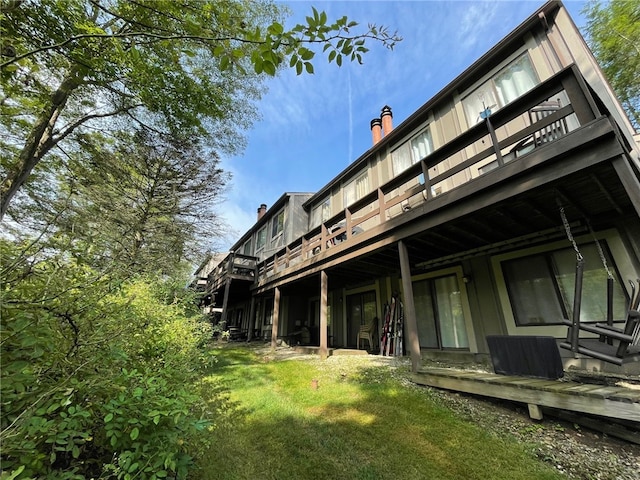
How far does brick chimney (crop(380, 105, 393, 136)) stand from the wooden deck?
9.74 metres

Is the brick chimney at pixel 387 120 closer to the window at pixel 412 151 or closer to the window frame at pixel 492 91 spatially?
the window at pixel 412 151

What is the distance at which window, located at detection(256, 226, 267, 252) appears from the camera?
1720cm

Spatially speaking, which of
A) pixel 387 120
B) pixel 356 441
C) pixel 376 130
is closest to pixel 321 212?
pixel 376 130

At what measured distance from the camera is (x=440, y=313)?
7.12m

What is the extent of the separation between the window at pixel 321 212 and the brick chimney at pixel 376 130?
3316mm

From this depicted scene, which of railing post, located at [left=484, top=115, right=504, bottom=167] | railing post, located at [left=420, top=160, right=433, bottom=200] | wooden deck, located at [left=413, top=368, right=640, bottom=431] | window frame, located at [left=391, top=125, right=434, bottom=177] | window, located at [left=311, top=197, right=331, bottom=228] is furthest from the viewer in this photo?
window, located at [left=311, top=197, right=331, bottom=228]

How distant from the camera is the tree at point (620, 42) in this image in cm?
1023

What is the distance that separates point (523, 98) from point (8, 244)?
18.3 feet

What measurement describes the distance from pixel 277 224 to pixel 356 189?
6.31 m

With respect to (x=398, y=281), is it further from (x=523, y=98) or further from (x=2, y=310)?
(x=2, y=310)

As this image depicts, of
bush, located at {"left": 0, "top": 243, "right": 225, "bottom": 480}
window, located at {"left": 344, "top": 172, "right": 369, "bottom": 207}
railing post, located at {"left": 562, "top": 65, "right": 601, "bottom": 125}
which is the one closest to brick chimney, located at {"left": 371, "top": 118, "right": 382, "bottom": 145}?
window, located at {"left": 344, "top": 172, "right": 369, "bottom": 207}

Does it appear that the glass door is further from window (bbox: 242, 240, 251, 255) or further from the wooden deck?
window (bbox: 242, 240, 251, 255)

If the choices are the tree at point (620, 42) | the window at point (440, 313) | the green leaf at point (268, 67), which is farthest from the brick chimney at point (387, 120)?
the green leaf at point (268, 67)

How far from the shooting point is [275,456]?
2666mm
